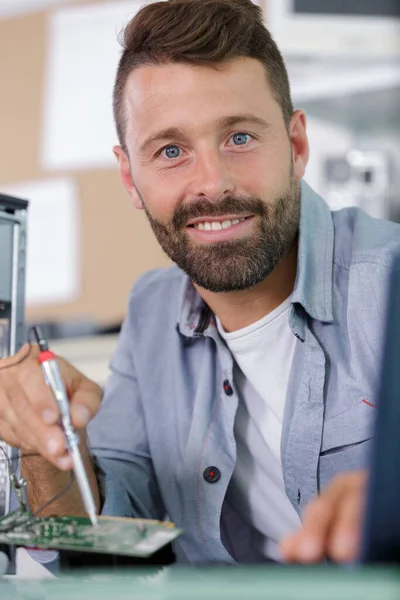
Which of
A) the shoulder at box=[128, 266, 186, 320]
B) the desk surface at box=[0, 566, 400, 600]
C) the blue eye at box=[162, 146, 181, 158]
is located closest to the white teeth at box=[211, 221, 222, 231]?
the blue eye at box=[162, 146, 181, 158]

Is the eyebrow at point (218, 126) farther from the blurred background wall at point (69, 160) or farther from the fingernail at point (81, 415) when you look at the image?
the blurred background wall at point (69, 160)

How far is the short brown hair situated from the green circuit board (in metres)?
0.67

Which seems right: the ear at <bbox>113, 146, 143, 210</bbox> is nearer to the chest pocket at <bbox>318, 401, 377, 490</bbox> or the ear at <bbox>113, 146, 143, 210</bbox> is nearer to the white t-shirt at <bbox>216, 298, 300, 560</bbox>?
the white t-shirt at <bbox>216, 298, 300, 560</bbox>

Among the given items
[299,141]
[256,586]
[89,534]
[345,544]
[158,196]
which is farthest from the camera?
[299,141]

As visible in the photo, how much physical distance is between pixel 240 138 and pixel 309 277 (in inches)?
9.2

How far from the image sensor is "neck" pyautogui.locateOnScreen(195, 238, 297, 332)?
1.15 meters

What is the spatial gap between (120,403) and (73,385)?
0.35 metres

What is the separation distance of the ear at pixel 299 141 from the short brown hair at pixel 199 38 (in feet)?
0.11

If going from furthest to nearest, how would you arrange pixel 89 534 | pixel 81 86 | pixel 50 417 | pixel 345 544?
pixel 81 86 → pixel 50 417 → pixel 89 534 → pixel 345 544

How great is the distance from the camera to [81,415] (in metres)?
0.77

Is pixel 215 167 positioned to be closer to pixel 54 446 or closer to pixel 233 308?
pixel 233 308

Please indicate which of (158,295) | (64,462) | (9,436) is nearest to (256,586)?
(64,462)

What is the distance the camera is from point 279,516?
1076mm

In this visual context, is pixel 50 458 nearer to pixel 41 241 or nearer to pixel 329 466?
pixel 329 466
